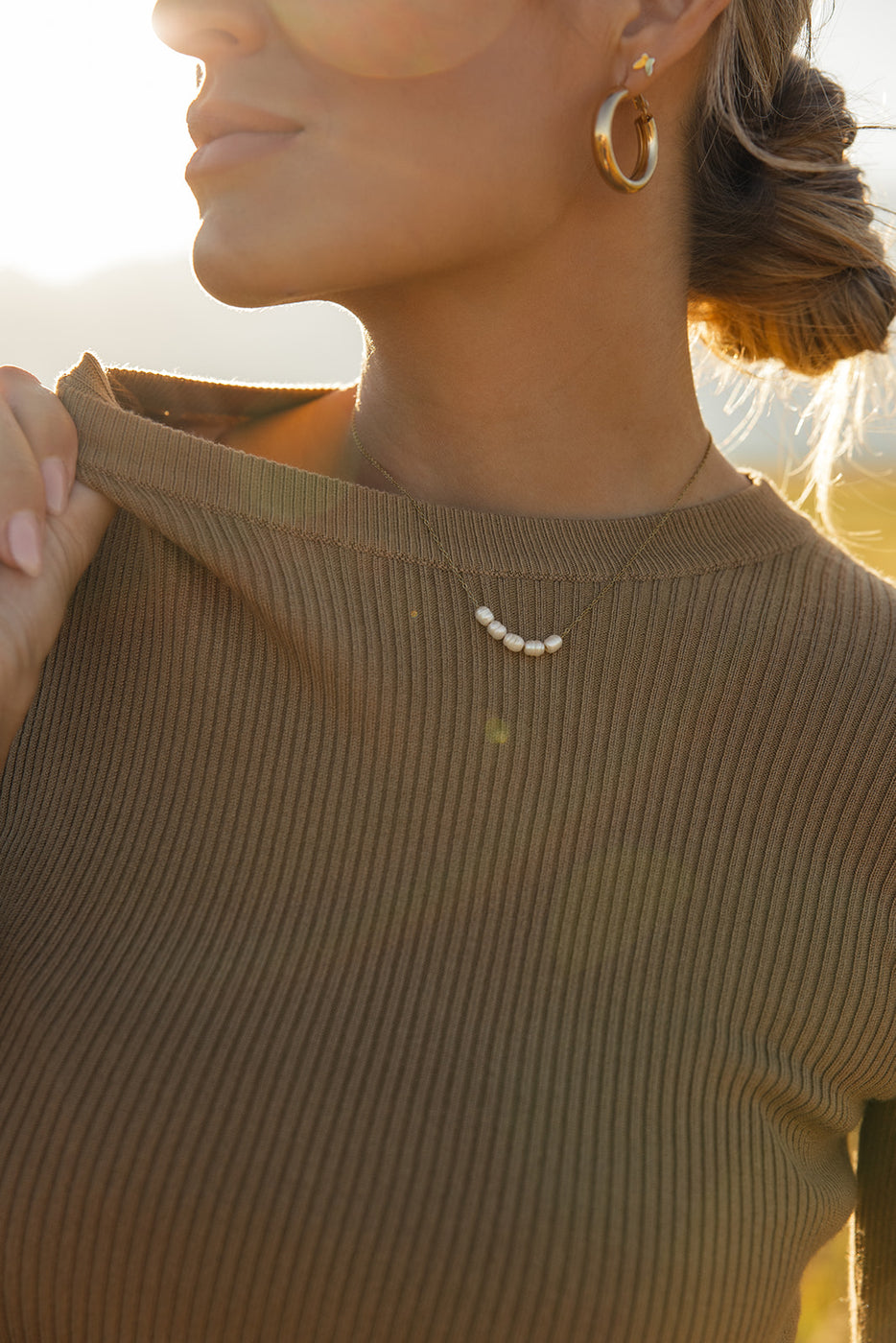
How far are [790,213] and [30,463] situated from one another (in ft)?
3.57

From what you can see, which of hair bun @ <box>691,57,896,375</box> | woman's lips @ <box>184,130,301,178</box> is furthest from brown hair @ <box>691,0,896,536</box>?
woman's lips @ <box>184,130,301,178</box>

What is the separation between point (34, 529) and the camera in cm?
126

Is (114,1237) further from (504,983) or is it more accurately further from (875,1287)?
(875,1287)

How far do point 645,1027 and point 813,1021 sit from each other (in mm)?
213

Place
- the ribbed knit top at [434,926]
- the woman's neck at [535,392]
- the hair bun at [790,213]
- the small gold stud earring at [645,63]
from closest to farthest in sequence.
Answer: the ribbed knit top at [434,926], the small gold stud earring at [645,63], the woman's neck at [535,392], the hair bun at [790,213]

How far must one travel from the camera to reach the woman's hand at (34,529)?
4.08 feet

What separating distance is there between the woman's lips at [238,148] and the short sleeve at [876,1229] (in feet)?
4.56

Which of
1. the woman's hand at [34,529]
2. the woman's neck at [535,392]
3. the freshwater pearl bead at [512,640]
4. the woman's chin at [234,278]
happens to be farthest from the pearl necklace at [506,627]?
the woman's hand at [34,529]

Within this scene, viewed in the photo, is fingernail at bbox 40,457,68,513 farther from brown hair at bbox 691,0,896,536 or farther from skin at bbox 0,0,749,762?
brown hair at bbox 691,0,896,536

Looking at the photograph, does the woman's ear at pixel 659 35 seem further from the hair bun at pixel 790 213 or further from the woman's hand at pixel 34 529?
the woman's hand at pixel 34 529

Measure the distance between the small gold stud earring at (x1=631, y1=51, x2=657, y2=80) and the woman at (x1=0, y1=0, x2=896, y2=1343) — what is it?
0.02 meters

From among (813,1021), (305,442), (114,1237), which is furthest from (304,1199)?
(305,442)

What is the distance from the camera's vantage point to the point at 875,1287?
59.1 inches

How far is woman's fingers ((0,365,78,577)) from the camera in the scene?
1241mm
